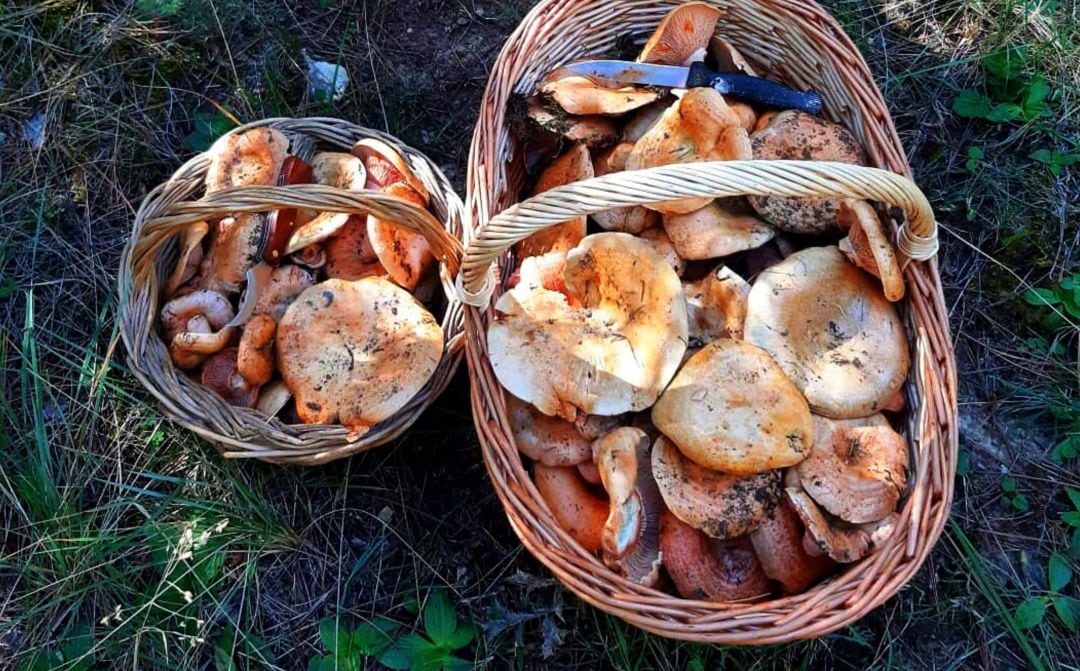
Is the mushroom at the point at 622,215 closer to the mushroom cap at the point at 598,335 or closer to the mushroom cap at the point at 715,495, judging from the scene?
the mushroom cap at the point at 598,335

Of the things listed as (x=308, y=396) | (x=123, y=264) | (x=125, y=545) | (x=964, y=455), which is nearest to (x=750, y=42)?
(x=964, y=455)

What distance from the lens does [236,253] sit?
304 cm

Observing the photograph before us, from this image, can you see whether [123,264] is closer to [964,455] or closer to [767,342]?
[767,342]

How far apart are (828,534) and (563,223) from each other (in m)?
1.35

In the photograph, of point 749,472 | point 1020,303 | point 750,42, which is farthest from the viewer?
point 1020,303

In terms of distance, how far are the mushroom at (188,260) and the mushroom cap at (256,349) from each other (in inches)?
16.9

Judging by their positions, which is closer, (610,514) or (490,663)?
(610,514)

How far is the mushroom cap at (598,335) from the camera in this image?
8.21ft

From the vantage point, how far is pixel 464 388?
3.39 meters

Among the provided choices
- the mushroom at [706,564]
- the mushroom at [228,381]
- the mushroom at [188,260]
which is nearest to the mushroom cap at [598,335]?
the mushroom at [706,564]

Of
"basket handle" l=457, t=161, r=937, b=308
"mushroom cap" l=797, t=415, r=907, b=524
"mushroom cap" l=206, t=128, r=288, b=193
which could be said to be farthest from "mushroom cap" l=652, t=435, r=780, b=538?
"mushroom cap" l=206, t=128, r=288, b=193

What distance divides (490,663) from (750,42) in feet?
8.54

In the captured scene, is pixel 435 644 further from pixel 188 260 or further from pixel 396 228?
pixel 188 260

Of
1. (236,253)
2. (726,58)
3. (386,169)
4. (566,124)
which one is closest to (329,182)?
(386,169)
